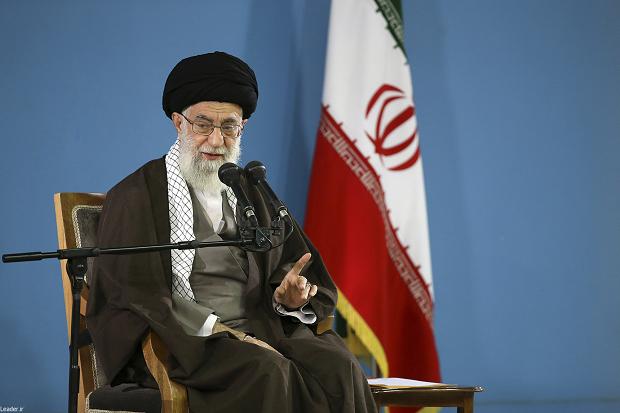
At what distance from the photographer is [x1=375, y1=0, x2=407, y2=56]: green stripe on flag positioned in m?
4.75

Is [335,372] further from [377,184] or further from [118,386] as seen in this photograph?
[377,184]

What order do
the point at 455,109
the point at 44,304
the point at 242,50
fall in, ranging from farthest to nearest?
the point at 455,109, the point at 242,50, the point at 44,304

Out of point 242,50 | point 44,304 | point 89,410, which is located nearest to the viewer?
point 89,410

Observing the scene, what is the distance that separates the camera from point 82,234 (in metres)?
3.29

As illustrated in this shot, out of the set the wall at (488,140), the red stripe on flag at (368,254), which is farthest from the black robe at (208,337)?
the wall at (488,140)

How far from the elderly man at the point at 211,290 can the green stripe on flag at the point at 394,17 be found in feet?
4.97

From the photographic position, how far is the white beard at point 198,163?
3359mm

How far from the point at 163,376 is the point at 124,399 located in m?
0.22

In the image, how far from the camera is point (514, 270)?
5.32m

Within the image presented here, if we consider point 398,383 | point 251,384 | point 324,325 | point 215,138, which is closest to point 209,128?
point 215,138

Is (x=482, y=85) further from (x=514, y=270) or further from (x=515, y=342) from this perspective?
(x=515, y=342)

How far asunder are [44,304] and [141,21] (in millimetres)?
1494

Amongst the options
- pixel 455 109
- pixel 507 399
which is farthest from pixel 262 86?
pixel 507 399

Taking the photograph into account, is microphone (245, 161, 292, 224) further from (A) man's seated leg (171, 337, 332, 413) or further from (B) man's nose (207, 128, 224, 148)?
(B) man's nose (207, 128, 224, 148)
